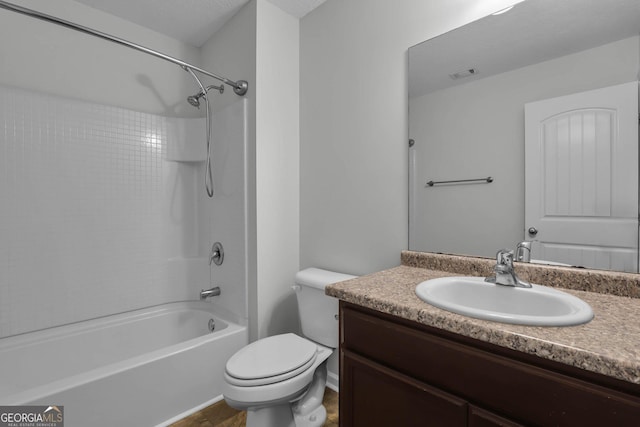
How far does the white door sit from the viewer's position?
955 millimetres

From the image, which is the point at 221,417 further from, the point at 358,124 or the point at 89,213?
the point at 358,124

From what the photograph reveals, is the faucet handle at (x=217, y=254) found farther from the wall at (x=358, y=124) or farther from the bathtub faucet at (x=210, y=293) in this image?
the wall at (x=358, y=124)

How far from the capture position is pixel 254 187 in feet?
5.88

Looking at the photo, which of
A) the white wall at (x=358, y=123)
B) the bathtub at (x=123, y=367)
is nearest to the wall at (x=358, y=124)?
the white wall at (x=358, y=123)

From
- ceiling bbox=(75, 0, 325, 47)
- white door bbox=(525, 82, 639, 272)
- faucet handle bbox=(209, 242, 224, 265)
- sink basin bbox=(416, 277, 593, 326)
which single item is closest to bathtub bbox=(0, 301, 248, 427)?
faucet handle bbox=(209, 242, 224, 265)

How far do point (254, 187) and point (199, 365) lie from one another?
1052mm

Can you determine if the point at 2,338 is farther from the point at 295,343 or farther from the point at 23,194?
the point at 295,343

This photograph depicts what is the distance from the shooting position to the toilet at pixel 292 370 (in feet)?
3.87

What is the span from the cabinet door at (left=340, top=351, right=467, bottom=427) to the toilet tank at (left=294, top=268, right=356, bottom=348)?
51cm

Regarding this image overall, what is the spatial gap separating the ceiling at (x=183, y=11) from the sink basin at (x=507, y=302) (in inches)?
72.2

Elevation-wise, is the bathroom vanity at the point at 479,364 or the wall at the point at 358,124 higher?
the wall at the point at 358,124

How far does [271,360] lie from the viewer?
1301 millimetres

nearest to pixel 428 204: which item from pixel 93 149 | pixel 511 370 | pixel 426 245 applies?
pixel 426 245

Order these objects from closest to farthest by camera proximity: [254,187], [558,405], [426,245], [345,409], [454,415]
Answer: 1. [558,405]
2. [454,415]
3. [345,409]
4. [426,245]
5. [254,187]
